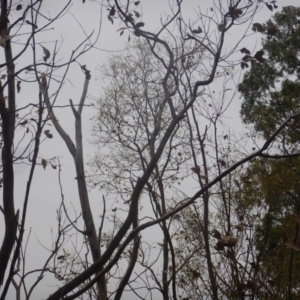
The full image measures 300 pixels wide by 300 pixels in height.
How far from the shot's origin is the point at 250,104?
49.4 ft

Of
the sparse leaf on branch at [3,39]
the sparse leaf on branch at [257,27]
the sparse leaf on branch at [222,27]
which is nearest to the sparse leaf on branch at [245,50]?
the sparse leaf on branch at [222,27]

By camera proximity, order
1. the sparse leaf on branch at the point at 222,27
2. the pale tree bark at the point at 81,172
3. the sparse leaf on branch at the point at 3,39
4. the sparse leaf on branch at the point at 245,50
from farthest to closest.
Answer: the pale tree bark at the point at 81,172 → the sparse leaf on branch at the point at 222,27 → the sparse leaf on branch at the point at 245,50 → the sparse leaf on branch at the point at 3,39

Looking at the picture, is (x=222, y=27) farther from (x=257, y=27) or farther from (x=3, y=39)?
(x=3, y=39)

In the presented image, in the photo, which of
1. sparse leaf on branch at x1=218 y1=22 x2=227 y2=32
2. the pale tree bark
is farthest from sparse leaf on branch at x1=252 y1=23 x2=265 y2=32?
the pale tree bark

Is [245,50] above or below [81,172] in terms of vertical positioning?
below

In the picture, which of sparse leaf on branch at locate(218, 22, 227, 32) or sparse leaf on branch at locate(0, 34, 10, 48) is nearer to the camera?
sparse leaf on branch at locate(0, 34, 10, 48)

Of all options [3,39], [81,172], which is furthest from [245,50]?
[81,172]

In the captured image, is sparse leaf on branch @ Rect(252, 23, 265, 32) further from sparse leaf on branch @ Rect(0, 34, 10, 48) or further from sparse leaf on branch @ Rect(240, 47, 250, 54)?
sparse leaf on branch @ Rect(0, 34, 10, 48)

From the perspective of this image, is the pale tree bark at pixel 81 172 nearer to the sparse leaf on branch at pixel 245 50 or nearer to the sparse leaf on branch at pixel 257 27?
the sparse leaf on branch at pixel 257 27

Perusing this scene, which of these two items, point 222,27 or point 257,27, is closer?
point 222,27

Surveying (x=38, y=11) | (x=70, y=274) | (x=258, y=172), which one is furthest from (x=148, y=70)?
(x=38, y=11)

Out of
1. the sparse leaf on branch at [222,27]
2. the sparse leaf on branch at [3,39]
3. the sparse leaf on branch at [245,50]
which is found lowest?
the sparse leaf on branch at [3,39]

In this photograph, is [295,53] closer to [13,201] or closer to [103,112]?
[103,112]

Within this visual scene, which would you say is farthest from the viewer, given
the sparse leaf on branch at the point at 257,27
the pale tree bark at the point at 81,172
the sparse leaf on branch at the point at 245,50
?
the pale tree bark at the point at 81,172
